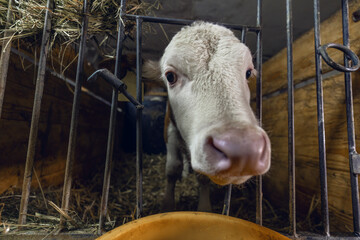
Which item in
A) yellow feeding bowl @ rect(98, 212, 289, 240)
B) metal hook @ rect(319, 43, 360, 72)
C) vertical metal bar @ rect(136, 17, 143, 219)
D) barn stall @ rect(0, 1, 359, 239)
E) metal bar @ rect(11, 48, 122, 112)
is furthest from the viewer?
metal bar @ rect(11, 48, 122, 112)

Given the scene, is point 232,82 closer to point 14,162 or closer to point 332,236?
point 332,236

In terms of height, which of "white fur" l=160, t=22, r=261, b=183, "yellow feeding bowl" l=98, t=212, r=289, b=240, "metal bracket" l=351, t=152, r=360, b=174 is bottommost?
"yellow feeding bowl" l=98, t=212, r=289, b=240

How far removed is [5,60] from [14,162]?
0.90m

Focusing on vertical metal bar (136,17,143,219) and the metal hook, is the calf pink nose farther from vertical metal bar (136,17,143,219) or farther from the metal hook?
the metal hook

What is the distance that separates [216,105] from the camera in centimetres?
106

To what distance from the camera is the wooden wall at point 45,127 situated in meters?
1.64

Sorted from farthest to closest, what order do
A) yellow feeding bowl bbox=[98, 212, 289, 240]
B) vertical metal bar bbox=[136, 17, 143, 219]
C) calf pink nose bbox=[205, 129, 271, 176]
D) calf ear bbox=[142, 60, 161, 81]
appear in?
calf ear bbox=[142, 60, 161, 81] → vertical metal bar bbox=[136, 17, 143, 219] → yellow feeding bowl bbox=[98, 212, 289, 240] → calf pink nose bbox=[205, 129, 271, 176]

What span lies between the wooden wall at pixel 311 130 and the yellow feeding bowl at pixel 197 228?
3.66ft

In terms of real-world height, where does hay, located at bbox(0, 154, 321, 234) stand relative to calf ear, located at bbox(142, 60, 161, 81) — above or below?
below

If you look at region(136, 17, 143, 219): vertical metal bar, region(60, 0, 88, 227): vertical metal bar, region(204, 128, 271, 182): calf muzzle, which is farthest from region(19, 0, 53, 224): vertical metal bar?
region(204, 128, 271, 182): calf muzzle

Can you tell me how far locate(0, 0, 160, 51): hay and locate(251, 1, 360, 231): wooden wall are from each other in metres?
1.86

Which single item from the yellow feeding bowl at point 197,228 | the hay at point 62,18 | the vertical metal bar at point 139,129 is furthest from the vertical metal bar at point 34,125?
the yellow feeding bowl at point 197,228

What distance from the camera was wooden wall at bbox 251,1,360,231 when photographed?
161 cm

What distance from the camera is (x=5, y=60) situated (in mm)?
1341
